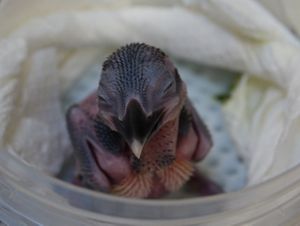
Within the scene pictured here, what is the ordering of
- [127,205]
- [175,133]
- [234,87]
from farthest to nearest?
[234,87] < [175,133] < [127,205]

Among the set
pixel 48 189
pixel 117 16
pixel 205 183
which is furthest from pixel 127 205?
pixel 117 16

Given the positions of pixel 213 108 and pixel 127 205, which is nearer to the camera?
pixel 127 205

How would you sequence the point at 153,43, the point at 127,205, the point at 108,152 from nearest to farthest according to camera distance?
1. the point at 127,205
2. the point at 108,152
3. the point at 153,43

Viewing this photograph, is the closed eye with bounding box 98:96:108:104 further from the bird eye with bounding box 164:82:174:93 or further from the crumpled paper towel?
the crumpled paper towel

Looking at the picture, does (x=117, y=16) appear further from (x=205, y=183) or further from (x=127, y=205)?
(x=127, y=205)

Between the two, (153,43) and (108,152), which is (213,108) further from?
(108,152)

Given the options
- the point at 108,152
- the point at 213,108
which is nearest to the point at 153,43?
the point at 213,108
